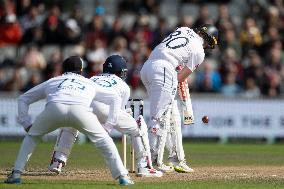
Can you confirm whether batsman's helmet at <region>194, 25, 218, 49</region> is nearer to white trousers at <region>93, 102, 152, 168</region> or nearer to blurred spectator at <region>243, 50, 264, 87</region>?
white trousers at <region>93, 102, 152, 168</region>

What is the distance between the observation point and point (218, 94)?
81.7 ft

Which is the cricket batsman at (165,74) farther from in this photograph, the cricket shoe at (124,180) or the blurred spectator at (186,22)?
the blurred spectator at (186,22)

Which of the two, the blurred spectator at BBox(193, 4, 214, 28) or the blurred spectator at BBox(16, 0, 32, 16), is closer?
the blurred spectator at BBox(193, 4, 214, 28)

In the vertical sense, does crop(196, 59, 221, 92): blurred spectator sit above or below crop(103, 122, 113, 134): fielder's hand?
above

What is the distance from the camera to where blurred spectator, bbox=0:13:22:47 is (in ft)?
84.7

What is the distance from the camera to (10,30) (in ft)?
85.4

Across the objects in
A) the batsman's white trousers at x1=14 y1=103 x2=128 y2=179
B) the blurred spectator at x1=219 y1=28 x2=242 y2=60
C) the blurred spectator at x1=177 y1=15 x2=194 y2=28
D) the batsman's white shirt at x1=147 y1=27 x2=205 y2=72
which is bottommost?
the batsman's white trousers at x1=14 y1=103 x2=128 y2=179

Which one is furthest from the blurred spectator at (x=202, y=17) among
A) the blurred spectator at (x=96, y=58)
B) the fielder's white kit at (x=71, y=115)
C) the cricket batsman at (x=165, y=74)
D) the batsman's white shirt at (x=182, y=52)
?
the fielder's white kit at (x=71, y=115)

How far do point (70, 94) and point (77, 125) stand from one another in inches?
17.1

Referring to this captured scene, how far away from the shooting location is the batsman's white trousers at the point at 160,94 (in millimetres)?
14500

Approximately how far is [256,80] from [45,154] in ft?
29.5

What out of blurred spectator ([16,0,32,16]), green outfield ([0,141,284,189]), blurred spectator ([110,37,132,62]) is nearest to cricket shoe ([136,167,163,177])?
green outfield ([0,141,284,189])

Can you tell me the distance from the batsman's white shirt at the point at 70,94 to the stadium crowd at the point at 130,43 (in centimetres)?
1238

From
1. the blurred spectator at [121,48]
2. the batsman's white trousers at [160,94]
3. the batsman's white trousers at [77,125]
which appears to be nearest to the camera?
the batsman's white trousers at [77,125]
